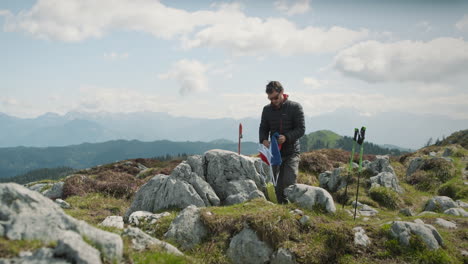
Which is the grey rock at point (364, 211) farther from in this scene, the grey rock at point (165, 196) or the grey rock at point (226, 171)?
the grey rock at point (165, 196)

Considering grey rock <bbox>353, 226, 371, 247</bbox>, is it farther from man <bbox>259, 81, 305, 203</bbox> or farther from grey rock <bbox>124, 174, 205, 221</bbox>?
grey rock <bbox>124, 174, 205, 221</bbox>

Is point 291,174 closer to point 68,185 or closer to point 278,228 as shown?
point 278,228

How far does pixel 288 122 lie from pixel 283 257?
5.22 meters

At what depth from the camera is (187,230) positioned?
940 centimetres

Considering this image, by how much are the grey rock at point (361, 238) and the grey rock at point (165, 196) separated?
6540 millimetres

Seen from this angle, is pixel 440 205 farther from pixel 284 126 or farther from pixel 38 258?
pixel 38 258

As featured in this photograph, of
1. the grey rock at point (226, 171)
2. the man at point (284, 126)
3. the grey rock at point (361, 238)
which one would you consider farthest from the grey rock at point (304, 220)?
the grey rock at point (226, 171)

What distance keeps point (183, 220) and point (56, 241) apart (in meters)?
4.73

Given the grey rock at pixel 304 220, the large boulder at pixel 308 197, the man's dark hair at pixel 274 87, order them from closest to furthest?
the grey rock at pixel 304 220, the man's dark hair at pixel 274 87, the large boulder at pixel 308 197

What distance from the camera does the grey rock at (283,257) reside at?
8633 millimetres

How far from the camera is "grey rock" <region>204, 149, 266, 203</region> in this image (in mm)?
14531

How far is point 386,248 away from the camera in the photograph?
29.7 ft

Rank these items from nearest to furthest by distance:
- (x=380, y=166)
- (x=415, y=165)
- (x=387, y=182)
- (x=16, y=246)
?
1. (x=16, y=246)
2. (x=387, y=182)
3. (x=380, y=166)
4. (x=415, y=165)

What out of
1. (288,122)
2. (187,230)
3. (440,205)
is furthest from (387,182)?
(187,230)
